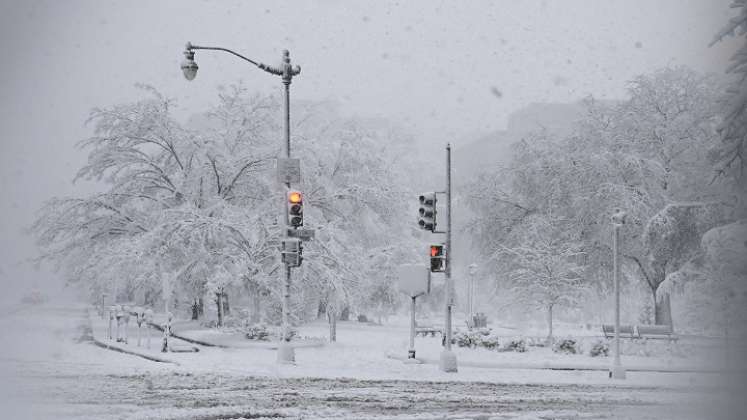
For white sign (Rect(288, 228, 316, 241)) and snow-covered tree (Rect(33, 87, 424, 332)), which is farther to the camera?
snow-covered tree (Rect(33, 87, 424, 332))

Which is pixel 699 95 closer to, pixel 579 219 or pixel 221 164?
pixel 579 219

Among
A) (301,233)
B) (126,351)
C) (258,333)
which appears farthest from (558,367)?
(126,351)

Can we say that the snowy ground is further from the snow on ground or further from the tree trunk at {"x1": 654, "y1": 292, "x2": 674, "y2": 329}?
the tree trunk at {"x1": 654, "y1": 292, "x2": 674, "y2": 329}

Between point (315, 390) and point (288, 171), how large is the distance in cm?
683

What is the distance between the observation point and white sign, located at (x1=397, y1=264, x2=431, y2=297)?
20.4 meters

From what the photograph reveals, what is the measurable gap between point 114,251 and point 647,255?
21.5 metres

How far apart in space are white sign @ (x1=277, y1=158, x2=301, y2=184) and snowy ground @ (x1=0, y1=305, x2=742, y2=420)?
440 centimetres

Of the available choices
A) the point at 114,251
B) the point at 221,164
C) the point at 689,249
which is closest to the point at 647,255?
the point at 689,249

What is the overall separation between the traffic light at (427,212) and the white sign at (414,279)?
153 centimetres

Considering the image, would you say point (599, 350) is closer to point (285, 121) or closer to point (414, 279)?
point (414, 279)

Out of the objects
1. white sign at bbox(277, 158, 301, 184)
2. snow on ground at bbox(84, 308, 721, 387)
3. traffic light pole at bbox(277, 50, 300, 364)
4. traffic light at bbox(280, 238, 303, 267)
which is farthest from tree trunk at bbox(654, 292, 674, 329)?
white sign at bbox(277, 158, 301, 184)

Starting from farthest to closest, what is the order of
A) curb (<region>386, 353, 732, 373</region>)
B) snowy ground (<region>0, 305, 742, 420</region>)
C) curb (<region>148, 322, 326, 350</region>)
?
curb (<region>148, 322, 326, 350</region>), curb (<region>386, 353, 732, 373</region>), snowy ground (<region>0, 305, 742, 420</region>)

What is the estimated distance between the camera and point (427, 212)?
63.0 feet

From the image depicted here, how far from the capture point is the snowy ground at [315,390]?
1206 cm
